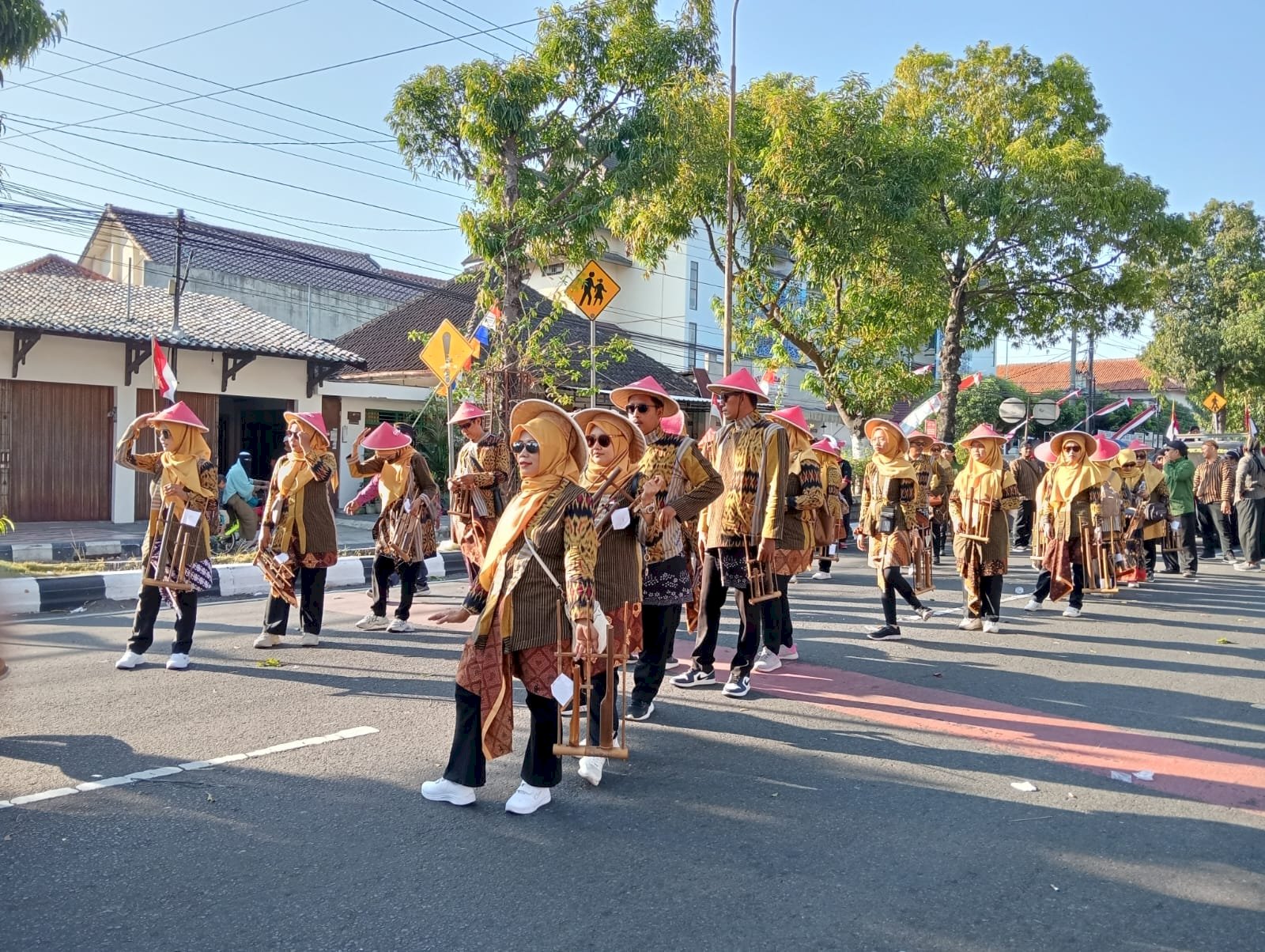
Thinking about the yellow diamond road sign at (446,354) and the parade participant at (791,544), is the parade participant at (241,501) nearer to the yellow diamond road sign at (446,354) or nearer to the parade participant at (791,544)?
the yellow diamond road sign at (446,354)

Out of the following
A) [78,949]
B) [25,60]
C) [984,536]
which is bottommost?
[78,949]

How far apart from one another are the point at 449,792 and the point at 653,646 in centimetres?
171

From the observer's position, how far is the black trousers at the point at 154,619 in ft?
22.7

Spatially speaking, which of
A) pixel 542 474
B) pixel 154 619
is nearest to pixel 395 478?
pixel 154 619

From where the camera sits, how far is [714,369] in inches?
1383

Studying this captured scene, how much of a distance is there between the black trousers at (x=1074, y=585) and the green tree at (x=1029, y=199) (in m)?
10.0

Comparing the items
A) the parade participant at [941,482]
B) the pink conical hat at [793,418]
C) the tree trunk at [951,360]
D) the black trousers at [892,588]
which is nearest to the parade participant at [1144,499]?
the parade participant at [941,482]

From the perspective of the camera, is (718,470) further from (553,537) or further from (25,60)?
(25,60)

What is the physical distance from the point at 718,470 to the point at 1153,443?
3643cm

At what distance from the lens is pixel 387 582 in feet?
29.3

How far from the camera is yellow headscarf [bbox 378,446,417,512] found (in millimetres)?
8711

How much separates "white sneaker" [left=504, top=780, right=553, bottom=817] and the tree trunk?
17.8 meters

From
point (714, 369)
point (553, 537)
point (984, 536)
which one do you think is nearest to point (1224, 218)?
point (714, 369)

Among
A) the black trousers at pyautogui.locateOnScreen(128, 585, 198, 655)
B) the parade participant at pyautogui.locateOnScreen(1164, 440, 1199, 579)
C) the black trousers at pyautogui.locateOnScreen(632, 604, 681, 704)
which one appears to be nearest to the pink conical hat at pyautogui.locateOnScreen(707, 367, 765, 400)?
the black trousers at pyautogui.locateOnScreen(632, 604, 681, 704)
